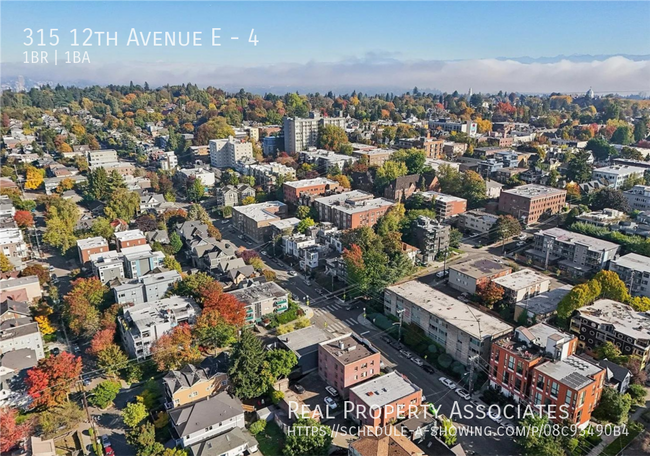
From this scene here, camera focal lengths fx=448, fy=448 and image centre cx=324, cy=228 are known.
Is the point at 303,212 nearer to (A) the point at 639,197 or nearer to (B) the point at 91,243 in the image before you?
(B) the point at 91,243

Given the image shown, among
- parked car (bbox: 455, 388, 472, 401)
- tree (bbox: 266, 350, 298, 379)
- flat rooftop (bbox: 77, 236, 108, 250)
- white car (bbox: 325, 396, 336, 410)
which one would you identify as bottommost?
white car (bbox: 325, 396, 336, 410)

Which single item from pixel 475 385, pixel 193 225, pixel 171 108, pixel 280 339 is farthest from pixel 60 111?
pixel 475 385

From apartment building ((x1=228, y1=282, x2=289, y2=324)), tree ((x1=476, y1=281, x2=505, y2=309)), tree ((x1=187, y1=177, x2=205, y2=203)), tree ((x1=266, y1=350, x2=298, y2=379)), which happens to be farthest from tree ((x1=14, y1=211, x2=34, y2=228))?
tree ((x1=476, y1=281, x2=505, y2=309))

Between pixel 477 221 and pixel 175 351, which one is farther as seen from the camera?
pixel 477 221

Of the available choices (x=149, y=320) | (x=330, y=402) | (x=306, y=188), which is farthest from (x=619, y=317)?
(x=306, y=188)

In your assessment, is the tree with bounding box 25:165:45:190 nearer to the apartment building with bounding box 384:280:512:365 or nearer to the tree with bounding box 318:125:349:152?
the tree with bounding box 318:125:349:152

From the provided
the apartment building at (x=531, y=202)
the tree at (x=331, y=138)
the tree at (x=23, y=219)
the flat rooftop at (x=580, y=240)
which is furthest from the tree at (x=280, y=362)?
the tree at (x=331, y=138)

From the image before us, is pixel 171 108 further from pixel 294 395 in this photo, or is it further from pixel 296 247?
pixel 294 395
